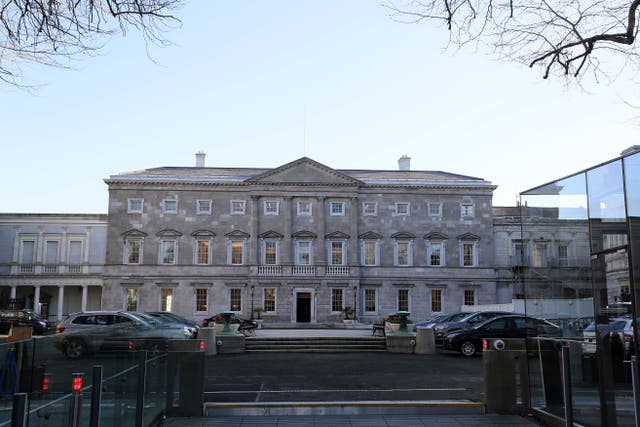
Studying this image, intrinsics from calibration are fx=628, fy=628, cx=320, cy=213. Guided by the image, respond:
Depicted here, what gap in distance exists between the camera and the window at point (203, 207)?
174 ft

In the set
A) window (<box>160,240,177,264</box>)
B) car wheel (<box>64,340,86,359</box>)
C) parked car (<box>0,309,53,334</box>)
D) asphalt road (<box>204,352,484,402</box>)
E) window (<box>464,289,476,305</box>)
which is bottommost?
asphalt road (<box>204,352,484,402</box>)

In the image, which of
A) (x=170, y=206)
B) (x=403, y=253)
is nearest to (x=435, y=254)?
(x=403, y=253)

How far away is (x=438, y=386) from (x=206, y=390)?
17.9 ft

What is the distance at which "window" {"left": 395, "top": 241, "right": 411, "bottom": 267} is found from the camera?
5353 cm

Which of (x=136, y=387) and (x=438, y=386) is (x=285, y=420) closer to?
(x=136, y=387)

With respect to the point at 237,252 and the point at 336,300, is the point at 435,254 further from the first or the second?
the point at 237,252

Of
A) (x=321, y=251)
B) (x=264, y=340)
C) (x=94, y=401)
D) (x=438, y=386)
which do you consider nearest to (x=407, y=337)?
(x=264, y=340)

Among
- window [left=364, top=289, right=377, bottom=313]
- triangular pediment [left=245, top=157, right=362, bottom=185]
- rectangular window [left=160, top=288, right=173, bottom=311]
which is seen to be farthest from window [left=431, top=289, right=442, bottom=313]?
rectangular window [left=160, top=288, right=173, bottom=311]

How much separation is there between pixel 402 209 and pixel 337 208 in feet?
18.6

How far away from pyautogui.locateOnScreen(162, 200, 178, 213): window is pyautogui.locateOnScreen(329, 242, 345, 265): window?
13617mm

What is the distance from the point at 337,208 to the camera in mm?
53594

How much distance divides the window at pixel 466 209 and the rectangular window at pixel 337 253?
36.1ft

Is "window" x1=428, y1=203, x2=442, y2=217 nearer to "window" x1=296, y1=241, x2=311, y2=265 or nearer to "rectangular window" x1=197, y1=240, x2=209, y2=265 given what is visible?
"window" x1=296, y1=241, x2=311, y2=265

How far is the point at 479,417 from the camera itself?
1060 centimetres
